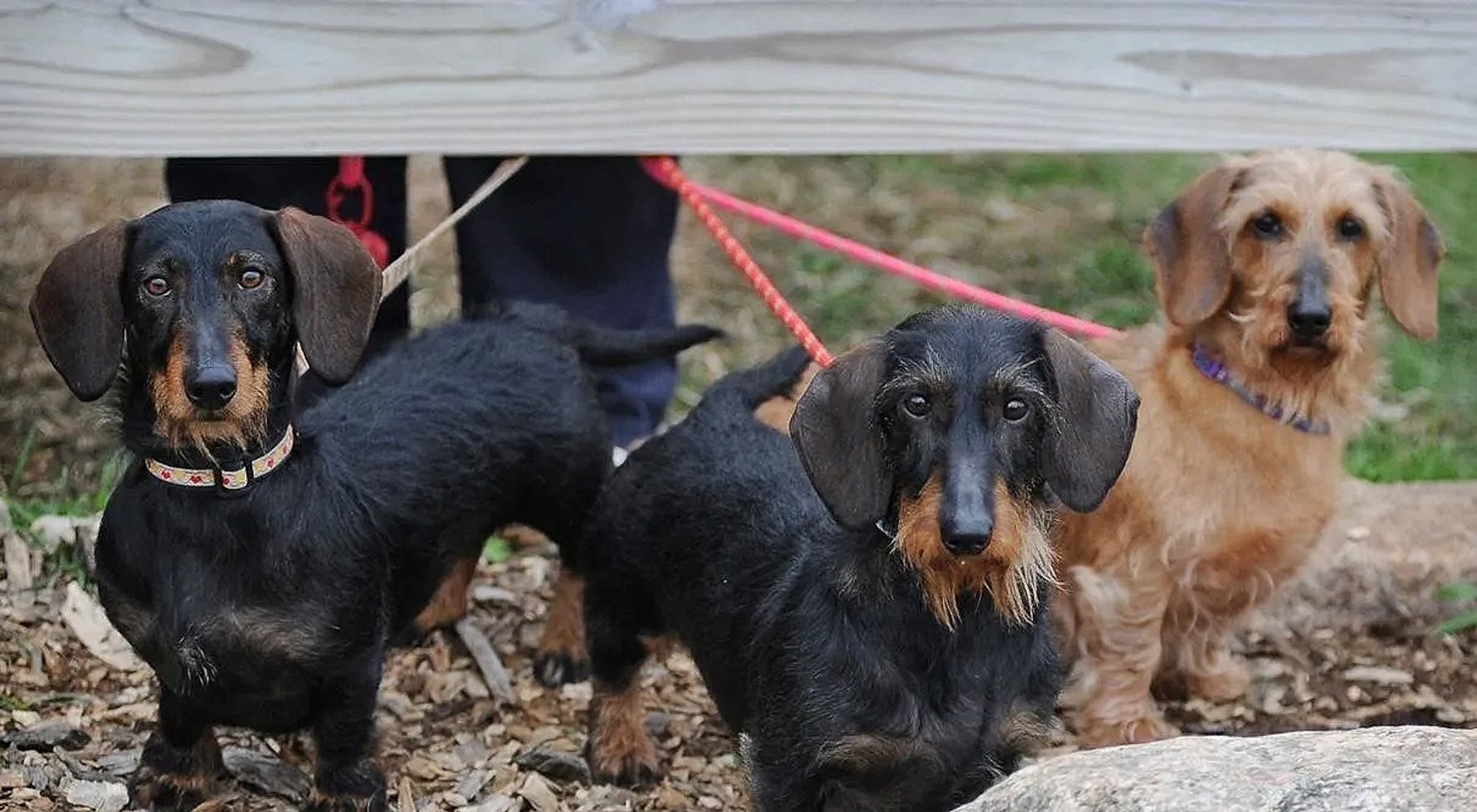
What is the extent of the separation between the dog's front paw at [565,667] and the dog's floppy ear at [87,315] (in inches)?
69.0

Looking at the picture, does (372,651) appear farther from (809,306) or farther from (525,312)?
(809,306)

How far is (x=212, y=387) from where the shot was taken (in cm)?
357

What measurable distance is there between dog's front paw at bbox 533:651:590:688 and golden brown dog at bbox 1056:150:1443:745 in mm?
1289

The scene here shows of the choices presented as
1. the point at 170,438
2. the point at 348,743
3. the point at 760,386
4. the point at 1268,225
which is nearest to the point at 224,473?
the point at 170,438

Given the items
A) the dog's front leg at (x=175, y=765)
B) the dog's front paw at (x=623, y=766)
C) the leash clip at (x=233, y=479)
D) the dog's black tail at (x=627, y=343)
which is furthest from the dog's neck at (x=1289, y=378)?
the dog's front leg at (x=175, y=765)

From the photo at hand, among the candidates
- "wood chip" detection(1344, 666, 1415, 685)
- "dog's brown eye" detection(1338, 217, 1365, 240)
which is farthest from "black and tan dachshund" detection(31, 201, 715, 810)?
"wood chip" detection(1344, 666, 1415, 685)

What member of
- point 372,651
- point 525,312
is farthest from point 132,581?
point 525,312

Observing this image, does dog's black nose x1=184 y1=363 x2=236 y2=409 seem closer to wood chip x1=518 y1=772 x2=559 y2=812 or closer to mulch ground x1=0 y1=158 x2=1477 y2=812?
mulch ground x1=0 y1=158 x2=1477 y2=812

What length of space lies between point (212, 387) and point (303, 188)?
6.75ft

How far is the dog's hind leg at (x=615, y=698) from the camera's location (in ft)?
14.9

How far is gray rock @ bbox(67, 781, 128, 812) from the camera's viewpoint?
4.24 meters

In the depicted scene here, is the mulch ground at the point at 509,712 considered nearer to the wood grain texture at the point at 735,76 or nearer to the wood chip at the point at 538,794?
the wood chip at the point at 538,794

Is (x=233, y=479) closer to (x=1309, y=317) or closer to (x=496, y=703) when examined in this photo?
(x=496, y=703)

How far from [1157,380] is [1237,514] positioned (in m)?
0.41
